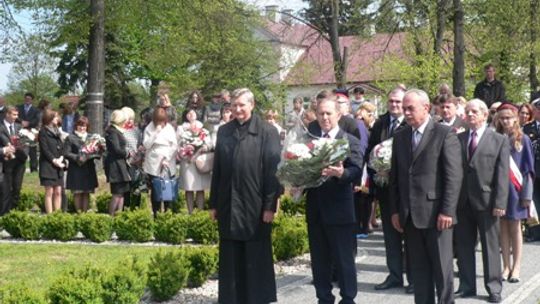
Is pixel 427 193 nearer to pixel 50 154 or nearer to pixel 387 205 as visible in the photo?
pixel 387 205

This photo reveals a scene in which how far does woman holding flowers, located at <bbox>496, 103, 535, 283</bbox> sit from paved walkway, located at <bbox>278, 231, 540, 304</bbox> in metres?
0.24

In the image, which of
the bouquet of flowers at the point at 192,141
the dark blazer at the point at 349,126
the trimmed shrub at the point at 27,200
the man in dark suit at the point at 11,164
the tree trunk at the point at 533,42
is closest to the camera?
the dark blazer at the point at 349,126

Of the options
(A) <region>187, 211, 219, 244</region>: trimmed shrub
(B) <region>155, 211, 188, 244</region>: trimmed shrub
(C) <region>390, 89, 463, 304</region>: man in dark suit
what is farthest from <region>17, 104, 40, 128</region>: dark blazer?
(C) <region>390, 89, 463, 304</region>: man in dark suit

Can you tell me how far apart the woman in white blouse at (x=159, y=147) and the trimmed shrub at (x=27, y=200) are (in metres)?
3.80

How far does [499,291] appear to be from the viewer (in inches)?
329

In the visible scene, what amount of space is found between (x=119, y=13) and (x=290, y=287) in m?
15.4

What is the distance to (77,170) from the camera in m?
14.4

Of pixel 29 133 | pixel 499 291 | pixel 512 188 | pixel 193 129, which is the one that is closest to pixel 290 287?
pixel 499 291

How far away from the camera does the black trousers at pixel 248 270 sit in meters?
7.57

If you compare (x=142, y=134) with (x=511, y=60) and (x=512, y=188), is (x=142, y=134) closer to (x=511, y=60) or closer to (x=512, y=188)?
(x=512, y=188)

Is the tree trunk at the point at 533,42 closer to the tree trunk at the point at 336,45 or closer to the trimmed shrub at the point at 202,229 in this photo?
the tree trunk at the point at 336,45

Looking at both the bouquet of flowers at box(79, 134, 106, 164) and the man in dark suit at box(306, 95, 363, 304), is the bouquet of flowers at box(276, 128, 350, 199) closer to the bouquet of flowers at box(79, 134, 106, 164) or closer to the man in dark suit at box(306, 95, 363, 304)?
the man in dark suit at box(306, 95, 363, 304)

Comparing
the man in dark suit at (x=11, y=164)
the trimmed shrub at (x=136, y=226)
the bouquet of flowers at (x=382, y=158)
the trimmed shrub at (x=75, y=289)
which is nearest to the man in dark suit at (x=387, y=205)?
the bouquet of flowers at (x=382, y=158)

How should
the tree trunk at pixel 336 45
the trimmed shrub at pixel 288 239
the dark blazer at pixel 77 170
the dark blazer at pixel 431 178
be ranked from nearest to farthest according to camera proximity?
the dark blazer at pixel 431 178 → the trimmed shrub at pixel 288 239 → the dark blazer at pixel 77 170 → the tree trunk at pixel 336 45
